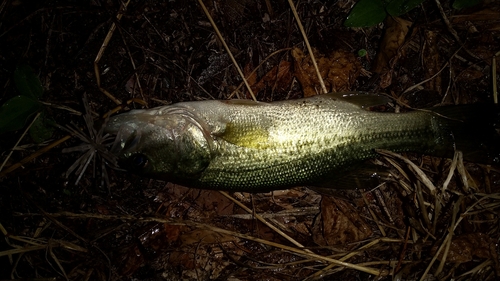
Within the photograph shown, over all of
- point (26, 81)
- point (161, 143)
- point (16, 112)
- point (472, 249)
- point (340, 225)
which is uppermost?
point (26, 81)

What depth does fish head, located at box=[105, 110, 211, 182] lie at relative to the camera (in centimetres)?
241

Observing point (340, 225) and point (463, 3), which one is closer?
point (463, 3)

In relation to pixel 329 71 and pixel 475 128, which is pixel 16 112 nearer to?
pixel 329 71

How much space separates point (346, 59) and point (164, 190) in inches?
84.4

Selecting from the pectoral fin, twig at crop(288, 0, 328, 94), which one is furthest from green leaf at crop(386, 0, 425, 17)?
the pectoral fin

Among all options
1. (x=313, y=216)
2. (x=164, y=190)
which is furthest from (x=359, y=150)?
(x=164, y=190)

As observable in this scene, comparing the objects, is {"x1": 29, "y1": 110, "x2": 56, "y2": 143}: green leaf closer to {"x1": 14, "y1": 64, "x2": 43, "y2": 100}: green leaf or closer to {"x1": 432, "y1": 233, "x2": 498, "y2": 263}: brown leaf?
{"x1": 14, "y1": 64, "x2": 43, "y2": 100}: green leaf

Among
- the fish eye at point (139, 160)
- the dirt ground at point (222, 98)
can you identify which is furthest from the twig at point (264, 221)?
the fish eye at point (139, 160)

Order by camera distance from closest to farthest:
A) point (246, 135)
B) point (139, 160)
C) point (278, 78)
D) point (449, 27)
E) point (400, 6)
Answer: point (139, 160) → point (246, 135) → point (400, 6) → point (449, 27) → point (278, 78)

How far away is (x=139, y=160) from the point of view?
2.46 metres

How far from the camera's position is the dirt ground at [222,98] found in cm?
296

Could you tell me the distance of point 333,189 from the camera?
9.65 feet

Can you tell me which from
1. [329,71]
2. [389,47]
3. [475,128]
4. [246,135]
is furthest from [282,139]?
[475,128]

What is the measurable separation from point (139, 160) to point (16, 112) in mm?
1351
